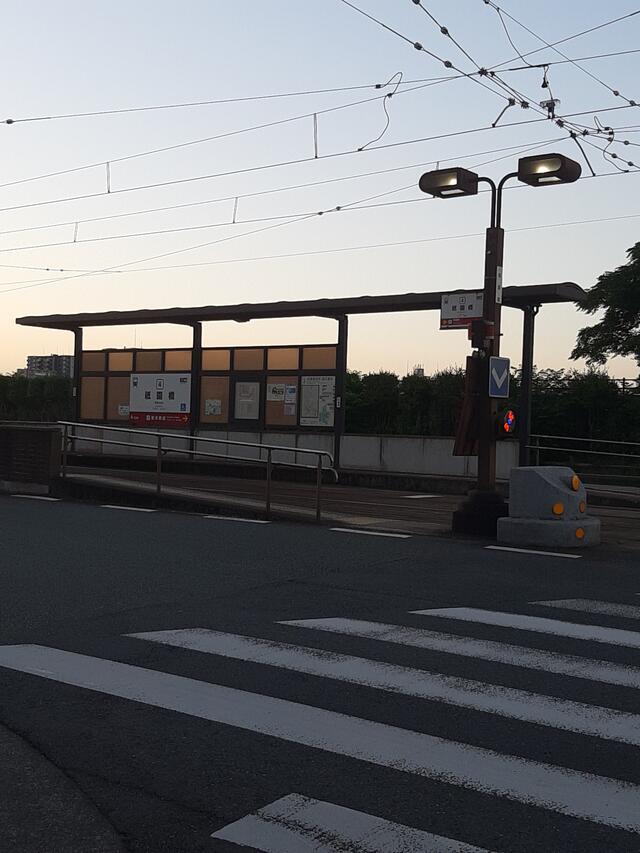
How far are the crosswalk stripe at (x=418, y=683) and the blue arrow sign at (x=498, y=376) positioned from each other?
718 centimetres

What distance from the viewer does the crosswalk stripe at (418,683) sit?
210 inches

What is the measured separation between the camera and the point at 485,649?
6.96 meters

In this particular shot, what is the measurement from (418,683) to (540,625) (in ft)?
6.79

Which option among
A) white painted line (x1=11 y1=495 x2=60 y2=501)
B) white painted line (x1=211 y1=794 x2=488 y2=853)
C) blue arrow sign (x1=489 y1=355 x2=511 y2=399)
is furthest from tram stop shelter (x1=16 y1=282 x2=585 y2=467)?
white painted line (x1=211 y1=794 x2=488 y2=853)

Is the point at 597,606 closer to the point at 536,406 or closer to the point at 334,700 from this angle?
the point at 334,700

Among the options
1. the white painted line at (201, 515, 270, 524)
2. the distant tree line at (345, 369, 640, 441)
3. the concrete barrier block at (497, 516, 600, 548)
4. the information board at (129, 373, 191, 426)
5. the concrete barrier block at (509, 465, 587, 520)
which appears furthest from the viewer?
the distant tree line at (345, 369, 640, 441)

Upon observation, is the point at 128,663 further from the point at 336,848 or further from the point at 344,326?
the point at 344,326

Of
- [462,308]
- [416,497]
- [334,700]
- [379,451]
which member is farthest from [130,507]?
[334,700]

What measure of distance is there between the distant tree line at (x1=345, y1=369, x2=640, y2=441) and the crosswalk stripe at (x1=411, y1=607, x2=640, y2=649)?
59.4 feet

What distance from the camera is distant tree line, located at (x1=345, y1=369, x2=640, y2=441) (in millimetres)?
27812

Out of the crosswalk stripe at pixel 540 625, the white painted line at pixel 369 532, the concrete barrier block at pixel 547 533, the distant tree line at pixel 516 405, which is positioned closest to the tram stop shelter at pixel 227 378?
the distant tree line at pixel 516 405

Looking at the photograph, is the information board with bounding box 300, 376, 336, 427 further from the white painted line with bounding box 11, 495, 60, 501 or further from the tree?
the tree

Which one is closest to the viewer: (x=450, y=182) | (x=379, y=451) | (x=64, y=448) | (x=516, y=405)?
(x=450, y=182)

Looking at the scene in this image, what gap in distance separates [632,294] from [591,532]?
22783mm
